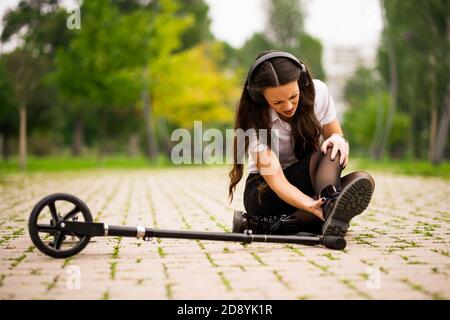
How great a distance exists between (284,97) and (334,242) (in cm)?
102

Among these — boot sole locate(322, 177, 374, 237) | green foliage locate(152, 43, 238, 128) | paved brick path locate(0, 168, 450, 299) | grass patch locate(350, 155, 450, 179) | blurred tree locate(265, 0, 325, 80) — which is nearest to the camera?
paved brick path locate(0, 168, 450, 299)

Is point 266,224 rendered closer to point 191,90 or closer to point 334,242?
point 334,242

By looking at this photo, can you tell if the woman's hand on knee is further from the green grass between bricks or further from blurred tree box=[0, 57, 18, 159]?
blurred tree box=[0, 57, 18, 159]

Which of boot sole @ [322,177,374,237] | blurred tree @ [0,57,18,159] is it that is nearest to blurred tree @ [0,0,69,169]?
blurred tree @ [0,57,18,159]

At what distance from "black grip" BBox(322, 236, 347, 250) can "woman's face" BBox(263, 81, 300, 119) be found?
2.97 ft

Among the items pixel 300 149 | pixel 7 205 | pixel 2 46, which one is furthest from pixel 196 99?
pixel 300 149

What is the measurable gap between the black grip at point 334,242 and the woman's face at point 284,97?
2.97 feet

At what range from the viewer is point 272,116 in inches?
184

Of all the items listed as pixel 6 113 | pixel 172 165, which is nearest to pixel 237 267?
pixel 172 165

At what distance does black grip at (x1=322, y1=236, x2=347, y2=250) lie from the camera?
4.30 metres

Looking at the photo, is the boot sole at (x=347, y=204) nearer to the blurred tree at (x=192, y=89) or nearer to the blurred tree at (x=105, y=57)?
the blurred tree at (x=105, y=57)

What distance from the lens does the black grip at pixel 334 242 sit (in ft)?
14.1

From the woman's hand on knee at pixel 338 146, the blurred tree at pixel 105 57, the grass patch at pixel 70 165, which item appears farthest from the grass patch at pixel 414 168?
the woman's hand on knee at pixel 338 146
